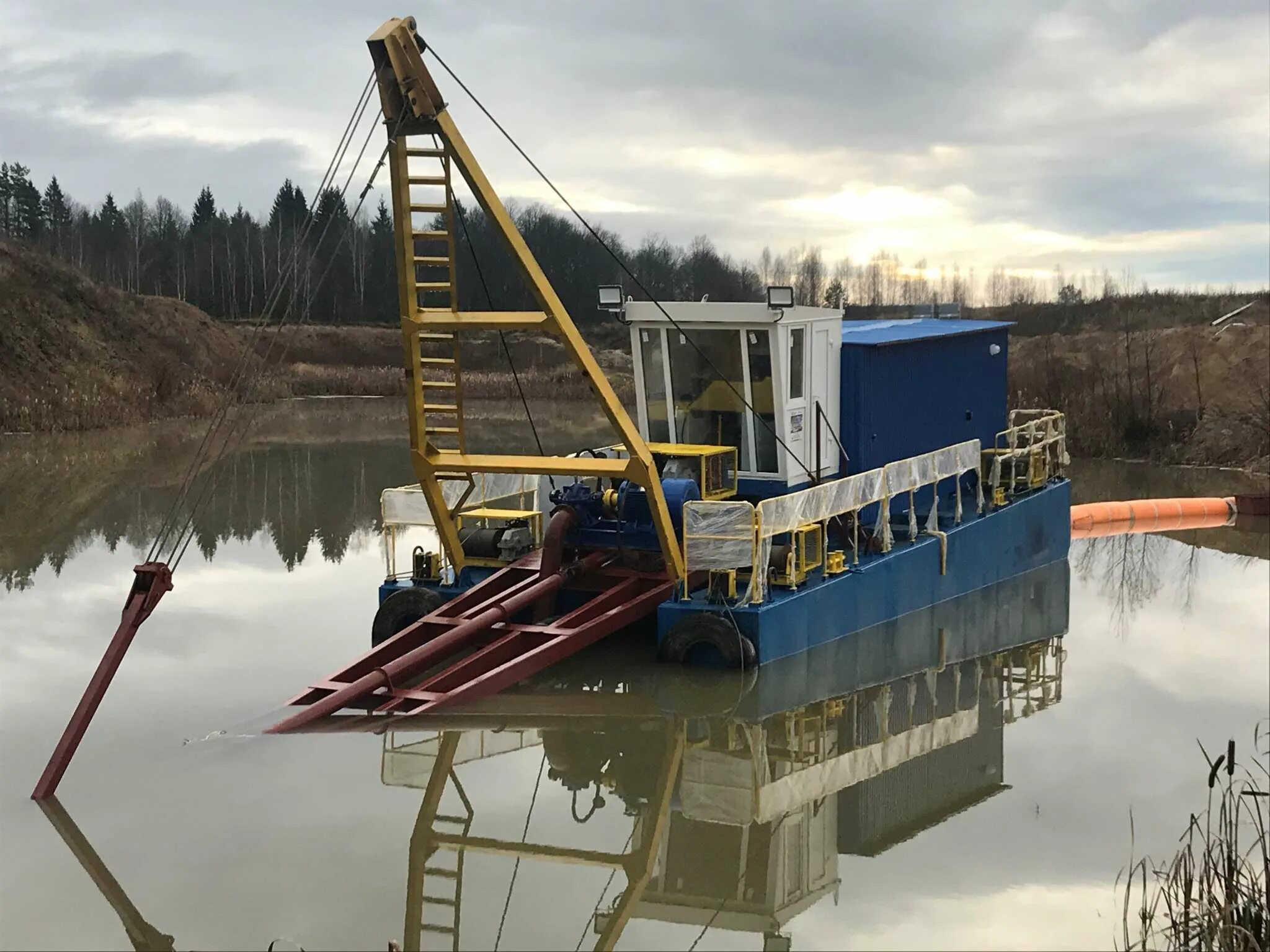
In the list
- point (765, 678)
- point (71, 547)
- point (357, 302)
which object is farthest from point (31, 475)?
point (357, 302)

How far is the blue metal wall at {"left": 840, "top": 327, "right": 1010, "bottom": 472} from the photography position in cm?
1390

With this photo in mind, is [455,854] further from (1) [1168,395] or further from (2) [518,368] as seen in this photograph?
(2) [518,368]

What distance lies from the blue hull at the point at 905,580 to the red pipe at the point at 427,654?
0.94 m

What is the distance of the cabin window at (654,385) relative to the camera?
13.3 meters

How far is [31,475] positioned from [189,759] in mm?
15177

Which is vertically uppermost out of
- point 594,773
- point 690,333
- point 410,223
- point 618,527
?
point 410,223

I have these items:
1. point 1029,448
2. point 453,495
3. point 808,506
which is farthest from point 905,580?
point 453,495

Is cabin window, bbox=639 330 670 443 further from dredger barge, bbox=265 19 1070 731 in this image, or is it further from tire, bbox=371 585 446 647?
tire, bbox=371 585 446 647

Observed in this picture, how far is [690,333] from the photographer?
13.0 metres

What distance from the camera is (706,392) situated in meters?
13.2

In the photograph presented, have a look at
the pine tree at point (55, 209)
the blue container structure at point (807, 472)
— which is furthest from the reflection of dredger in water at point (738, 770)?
the pine tree at point (55, 209)

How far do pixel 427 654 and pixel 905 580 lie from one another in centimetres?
505

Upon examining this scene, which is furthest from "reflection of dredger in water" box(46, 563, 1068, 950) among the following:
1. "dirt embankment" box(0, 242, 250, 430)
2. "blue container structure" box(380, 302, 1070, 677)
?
"dirt embankment" box(0, 242, 250, 430)

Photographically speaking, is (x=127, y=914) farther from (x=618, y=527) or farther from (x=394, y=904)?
(x=618, y=527)
